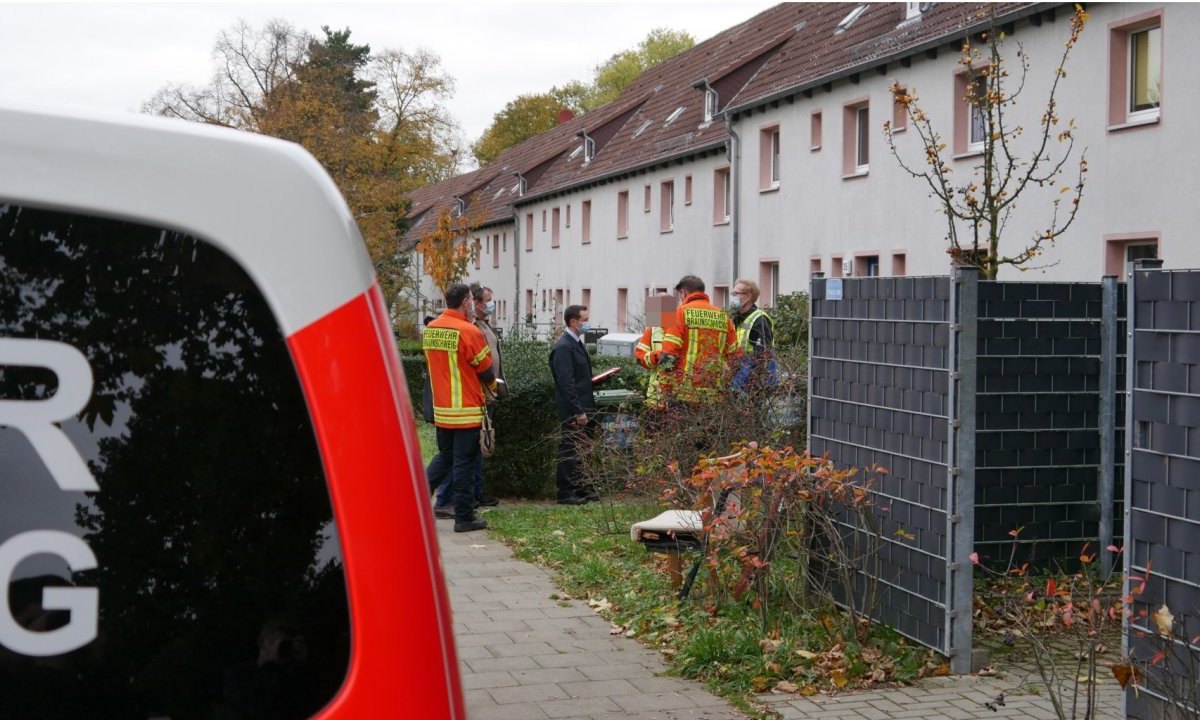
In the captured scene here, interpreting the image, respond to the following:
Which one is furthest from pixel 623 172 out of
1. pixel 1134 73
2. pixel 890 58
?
A: pixel 1134 73

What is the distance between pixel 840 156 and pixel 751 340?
54.7 ft

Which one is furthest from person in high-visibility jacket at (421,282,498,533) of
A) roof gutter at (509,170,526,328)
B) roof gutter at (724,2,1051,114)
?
roof gutter at (509,170,526,328)

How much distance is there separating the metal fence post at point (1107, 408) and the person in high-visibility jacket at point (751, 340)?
7.62ft

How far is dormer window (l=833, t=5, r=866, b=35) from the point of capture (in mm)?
29906

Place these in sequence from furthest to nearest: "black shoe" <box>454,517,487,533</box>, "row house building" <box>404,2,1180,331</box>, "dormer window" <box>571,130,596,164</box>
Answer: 1. "dormer window" <box>571,130,596,164</box>
2. "row house building" <box>404,2,1180,331</box>
3. "black shoe" <box>454,517,487,533</box>

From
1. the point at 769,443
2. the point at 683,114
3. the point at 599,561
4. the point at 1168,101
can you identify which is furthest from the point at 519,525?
the point at 683,114

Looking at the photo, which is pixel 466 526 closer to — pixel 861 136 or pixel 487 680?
pixel 487 680

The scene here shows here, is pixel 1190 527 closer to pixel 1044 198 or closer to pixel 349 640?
pixel 349 640

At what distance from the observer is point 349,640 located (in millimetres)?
1847

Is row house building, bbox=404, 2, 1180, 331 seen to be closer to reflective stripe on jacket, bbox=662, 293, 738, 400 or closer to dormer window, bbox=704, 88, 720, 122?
dormer window, bbox=704, 88, 720, 122

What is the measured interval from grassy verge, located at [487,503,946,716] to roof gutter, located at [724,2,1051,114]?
835 centimetres

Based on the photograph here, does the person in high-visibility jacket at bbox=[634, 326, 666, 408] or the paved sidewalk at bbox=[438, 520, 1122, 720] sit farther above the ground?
the person in high-visibility jacket at bbox=[634, 326, 666, 408]

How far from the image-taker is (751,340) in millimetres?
11242

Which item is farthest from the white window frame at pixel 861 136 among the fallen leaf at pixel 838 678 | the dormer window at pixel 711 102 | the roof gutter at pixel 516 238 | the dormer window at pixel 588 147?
the roof gutter at pixel 516 238
